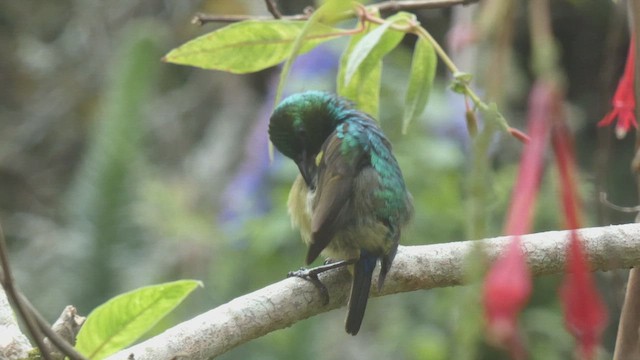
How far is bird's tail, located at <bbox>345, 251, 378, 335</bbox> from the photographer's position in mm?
1596

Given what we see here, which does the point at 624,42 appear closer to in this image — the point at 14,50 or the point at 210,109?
the point at 210,109

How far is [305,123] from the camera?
2.05m

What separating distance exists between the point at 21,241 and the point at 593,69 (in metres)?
2.79

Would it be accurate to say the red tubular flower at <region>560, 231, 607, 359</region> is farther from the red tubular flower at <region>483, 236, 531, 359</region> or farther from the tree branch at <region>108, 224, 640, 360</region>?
the tree branch at <region>108, 224, 640, 360</region>

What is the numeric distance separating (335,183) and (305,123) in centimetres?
32

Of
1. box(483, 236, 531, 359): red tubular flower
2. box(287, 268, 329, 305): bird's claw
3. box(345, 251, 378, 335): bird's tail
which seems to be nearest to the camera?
box(483, 236, 531, 359): red tubular flower

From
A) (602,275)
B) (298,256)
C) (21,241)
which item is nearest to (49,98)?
(21,241)

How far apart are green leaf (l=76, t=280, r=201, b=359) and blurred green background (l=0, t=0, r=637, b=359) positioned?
1.50 ft

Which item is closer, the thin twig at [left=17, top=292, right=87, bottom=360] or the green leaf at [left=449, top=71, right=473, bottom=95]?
the thin twig at [left=17, top=292, right=87, bottom=360]

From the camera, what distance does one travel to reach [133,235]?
270 cm

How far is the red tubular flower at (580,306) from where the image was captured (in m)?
0.37

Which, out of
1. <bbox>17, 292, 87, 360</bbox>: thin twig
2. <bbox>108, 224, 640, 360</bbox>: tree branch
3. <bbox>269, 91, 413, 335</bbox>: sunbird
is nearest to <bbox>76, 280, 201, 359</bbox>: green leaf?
<bbox>108, 224, 640, 360</bbox>: tree branch

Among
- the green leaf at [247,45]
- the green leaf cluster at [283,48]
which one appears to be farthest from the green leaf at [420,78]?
the green leaf at [247,45]

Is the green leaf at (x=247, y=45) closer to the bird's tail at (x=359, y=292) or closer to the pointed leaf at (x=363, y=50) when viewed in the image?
the pointed leaf at (x=363, y=50)
